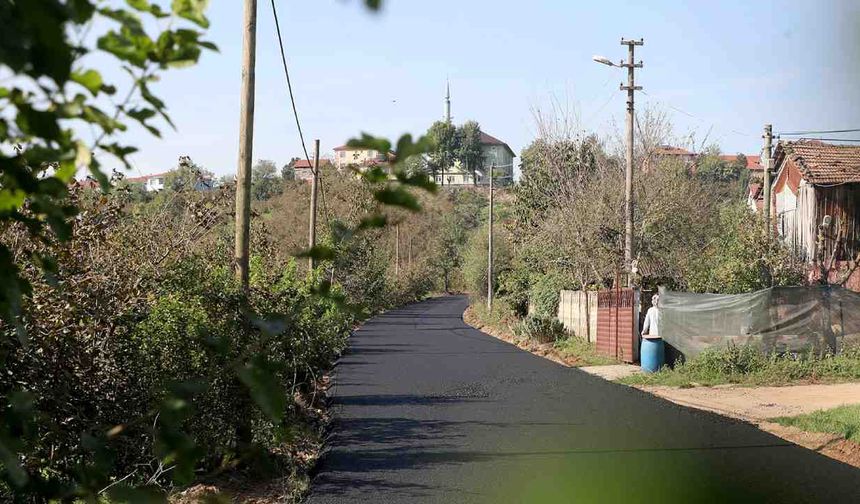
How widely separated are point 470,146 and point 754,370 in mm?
104635

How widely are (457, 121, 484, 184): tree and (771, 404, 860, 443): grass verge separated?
106243mm

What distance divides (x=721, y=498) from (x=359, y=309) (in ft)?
26.5

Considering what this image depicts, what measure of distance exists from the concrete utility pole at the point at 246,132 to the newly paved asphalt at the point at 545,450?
2879 millimetres

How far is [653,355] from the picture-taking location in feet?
76.6

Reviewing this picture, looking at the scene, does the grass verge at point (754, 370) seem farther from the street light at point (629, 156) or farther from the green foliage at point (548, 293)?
the green foliage at point (548, 293)

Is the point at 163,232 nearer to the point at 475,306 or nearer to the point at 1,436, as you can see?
the point at 1,436

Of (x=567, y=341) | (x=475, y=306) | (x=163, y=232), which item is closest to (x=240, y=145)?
(x=163, y=232)

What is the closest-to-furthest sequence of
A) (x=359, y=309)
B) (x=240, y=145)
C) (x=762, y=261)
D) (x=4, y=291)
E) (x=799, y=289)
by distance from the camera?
(x=4, y=291) → (x=359, y=309) → (x=240, y=145) → (x=799, y=289) → (x=762, y=261)

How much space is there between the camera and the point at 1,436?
1.93 meters

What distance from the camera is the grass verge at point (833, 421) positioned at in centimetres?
1366

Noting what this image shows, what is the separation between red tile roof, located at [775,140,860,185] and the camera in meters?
30.8

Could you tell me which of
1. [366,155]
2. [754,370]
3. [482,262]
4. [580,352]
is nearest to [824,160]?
[580,352]

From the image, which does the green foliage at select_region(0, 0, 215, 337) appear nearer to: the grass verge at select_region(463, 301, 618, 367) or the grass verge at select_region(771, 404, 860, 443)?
the grass verge at select_region(771, 404, 860, 443)

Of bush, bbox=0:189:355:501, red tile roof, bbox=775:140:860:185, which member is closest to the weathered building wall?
red tile roof, bbox=775:140:860:185
